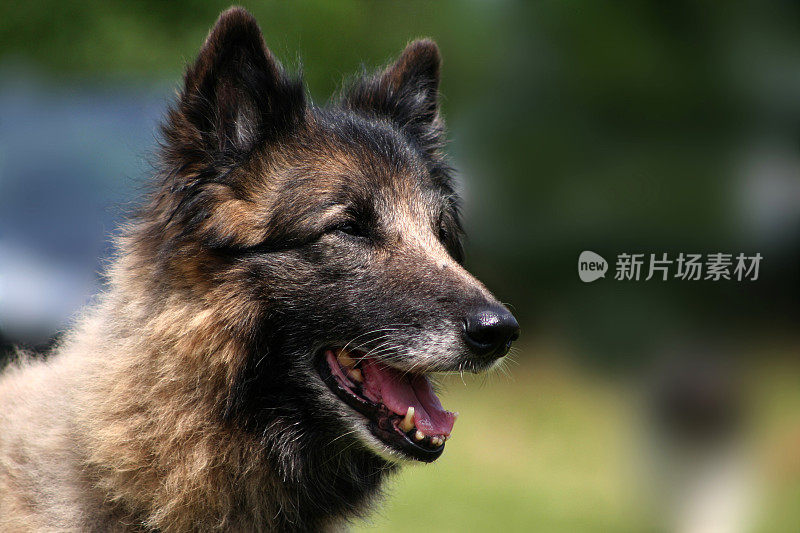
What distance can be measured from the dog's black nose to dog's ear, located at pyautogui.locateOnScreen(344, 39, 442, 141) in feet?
4.45

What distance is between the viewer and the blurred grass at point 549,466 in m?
7.88

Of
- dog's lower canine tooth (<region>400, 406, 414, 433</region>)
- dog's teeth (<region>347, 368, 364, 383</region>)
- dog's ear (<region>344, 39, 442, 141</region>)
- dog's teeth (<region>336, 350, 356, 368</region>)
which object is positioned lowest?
dog's lower canine tooth (<region>400, 406, 414, 433</region>)

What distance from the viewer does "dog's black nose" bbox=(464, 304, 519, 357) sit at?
290 centimetres

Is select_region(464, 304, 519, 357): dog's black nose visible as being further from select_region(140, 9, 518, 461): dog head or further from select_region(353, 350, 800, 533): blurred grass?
select_region(353, 350, 800, 533): blurred grass

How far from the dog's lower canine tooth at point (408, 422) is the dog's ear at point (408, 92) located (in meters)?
1.55

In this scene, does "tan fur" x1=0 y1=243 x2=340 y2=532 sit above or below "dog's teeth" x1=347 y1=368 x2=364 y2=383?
below

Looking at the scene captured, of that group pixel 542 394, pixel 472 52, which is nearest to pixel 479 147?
pixel 472 52

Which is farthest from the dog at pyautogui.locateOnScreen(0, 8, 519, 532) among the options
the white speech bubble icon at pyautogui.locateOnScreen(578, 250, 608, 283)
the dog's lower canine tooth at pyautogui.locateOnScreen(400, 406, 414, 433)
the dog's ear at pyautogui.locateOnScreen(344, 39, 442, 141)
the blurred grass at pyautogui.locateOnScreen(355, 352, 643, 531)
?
the white speech bubble icon at pyautogui.locateOnScreen(578, 250, 608, 283)

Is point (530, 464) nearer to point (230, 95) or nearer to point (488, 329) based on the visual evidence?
point (488, 329)

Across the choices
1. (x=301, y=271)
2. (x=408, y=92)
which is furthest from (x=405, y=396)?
(x=408, y=92)

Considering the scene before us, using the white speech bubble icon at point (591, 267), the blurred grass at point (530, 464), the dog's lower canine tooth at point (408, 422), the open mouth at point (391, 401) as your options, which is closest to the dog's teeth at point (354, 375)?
the open mouth at point (391, 401)

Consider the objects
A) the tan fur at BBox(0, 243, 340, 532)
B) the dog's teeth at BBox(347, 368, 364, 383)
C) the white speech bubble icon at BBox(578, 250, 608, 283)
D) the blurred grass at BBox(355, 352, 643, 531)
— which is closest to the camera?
the tan fur at BBox(0, 243, 340, 532)

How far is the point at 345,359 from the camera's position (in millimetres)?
3092

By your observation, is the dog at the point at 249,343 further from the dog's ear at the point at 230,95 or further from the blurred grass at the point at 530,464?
the blurred grass at the point at 530,464
